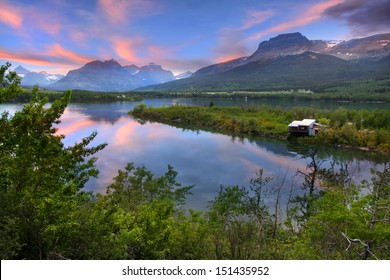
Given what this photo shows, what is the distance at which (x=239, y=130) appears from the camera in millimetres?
73250

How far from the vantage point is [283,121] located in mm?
76250

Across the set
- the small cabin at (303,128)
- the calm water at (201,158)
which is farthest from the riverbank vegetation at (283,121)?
the calm water at (201,158)

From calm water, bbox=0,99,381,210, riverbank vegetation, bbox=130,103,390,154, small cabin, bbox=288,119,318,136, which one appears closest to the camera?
calm water, bbox=0,99,381,210

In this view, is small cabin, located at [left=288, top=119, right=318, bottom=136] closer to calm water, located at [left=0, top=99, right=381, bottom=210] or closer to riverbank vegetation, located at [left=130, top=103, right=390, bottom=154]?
riverbank vegetation, located at [left=130, top=103, right=390, bottom=154]

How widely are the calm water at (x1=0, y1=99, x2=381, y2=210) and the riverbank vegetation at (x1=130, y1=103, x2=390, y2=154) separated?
5977 mm

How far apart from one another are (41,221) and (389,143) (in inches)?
2236

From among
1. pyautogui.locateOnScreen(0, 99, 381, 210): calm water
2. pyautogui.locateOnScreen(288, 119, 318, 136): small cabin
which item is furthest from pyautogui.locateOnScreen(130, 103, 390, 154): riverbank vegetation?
pyautogui.locateOnScreen(0, 99, 381, 210): calm water

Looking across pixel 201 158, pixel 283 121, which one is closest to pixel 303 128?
pixel 283 121

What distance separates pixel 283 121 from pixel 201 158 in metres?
37.2

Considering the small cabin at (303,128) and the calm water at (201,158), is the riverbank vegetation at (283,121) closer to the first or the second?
the small cabin at (303,128)

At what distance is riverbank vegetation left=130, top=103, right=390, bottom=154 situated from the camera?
55963 millimetres

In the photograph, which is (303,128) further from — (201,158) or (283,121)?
(201,158)
